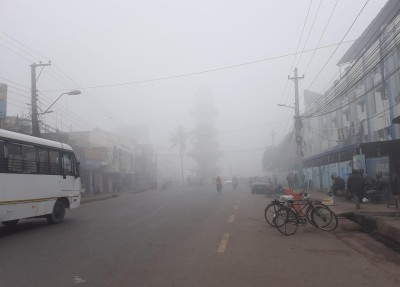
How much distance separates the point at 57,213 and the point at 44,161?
2.02 metres

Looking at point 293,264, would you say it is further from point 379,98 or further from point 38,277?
point 379,98

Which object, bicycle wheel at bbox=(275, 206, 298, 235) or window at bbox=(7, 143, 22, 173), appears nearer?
bicycle wheel at bbox=(275, 206, 298, 235)

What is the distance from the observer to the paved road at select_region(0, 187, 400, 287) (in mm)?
6418

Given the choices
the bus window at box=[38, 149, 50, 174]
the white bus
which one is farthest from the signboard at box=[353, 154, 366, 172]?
the bus window at box=[38, 149, 50, 174]

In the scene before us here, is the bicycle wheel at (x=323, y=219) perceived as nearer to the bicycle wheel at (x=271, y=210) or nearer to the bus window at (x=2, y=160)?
the bicycle wheel at (x=271, y=210)

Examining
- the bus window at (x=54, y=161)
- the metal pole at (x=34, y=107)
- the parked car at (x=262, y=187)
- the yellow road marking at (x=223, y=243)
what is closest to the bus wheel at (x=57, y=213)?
the bus window at (x=54, y=161)

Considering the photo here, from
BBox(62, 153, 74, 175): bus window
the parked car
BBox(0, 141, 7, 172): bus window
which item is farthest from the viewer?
the parked car

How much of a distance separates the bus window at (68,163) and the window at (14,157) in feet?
10.6

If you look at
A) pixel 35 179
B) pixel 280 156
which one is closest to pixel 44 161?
pixel 35 179

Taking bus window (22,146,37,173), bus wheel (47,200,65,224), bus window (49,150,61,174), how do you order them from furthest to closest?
bus window (49,150,61,174) < bus wheel (47,200,65,224) < bus window (22,146,37,173)

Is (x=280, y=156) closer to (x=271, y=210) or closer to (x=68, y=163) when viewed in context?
(x=68, y=163)

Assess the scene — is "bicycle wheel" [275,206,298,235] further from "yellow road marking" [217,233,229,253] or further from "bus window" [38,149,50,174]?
"bus window" [38,149,50,174]

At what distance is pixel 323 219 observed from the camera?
1186 cm

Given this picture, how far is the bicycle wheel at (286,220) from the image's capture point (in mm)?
11148
